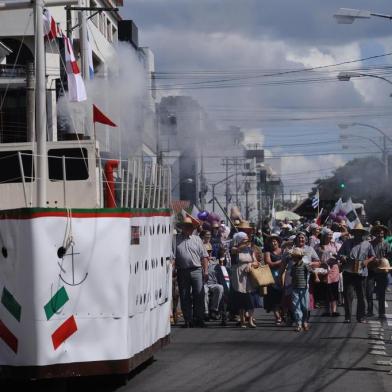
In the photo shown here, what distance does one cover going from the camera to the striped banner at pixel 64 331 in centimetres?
1021

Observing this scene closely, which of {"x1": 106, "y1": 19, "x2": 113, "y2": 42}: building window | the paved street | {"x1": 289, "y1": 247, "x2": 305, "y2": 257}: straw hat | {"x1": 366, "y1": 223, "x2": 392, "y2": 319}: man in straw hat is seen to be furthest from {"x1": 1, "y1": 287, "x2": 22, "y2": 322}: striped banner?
{"x1": 106, "y1": 19, "x2": 113, "y2": 42}: building window

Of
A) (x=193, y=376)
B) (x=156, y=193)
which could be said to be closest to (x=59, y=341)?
(x=193, y=376)

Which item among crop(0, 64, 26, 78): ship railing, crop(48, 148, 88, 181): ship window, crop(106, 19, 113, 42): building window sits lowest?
crop(48, 148, 88, 181): ship window

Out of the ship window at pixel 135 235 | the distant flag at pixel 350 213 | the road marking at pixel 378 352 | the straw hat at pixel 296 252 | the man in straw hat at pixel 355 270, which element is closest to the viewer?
the ship window at pixel 135 235

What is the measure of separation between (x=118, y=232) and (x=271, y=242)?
9.92 metres

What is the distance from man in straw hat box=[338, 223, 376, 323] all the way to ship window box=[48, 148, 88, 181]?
689 centimetres

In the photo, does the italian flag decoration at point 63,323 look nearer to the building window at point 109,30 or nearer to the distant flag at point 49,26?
the distant flag at point 49,26

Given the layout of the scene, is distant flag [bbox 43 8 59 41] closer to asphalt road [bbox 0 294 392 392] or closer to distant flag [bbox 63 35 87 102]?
distant flag [bbox 63 35 87 102]

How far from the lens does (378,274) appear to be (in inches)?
795

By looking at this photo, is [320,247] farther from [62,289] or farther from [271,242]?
[62,289]

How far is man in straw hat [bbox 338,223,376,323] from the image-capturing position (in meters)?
19.3

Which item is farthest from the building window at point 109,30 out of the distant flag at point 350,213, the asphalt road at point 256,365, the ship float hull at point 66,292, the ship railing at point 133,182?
the ship float hull at point 66,292

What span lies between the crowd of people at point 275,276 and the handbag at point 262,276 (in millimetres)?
41

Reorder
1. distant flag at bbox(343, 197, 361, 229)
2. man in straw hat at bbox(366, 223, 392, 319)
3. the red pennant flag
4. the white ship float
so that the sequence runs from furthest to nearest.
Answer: distant flag at bbox(343, 197, 361, 229) < man in straw hat at bbox(366, 223, 392, 319) < the red pennant flag < the white ship float
